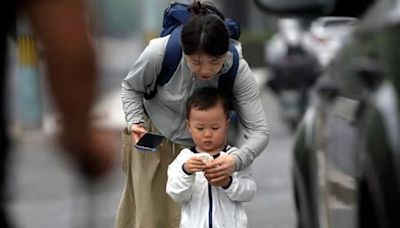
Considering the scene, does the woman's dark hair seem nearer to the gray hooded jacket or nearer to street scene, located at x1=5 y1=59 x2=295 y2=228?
the gray hooded jacket

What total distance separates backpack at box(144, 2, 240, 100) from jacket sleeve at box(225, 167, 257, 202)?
317mm

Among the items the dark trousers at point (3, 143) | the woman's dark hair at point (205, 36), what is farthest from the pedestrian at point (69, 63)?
the woman's dark hair at point (205, 36)

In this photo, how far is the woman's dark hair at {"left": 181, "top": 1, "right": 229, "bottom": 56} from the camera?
4.99 meters

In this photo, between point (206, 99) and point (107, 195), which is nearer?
point (206, 99)

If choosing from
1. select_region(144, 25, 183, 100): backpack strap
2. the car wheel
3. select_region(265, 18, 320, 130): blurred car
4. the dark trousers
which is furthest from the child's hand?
select_region(265, 18, 320, 130): blurred car

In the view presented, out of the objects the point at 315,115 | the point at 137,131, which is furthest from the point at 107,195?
the point at 137,131

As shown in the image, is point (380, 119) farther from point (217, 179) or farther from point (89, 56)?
point (89, 56)

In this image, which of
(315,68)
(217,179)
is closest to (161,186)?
(217,179)

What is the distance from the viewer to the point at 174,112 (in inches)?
212

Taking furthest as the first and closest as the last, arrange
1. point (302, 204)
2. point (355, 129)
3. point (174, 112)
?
point (302, 204) < point (174, 112) < point (355, 129)

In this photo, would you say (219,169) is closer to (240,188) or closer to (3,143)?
(240,188)

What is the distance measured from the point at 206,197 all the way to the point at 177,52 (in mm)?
556

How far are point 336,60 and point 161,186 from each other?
856 millimetres

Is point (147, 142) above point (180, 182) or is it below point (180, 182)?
above
